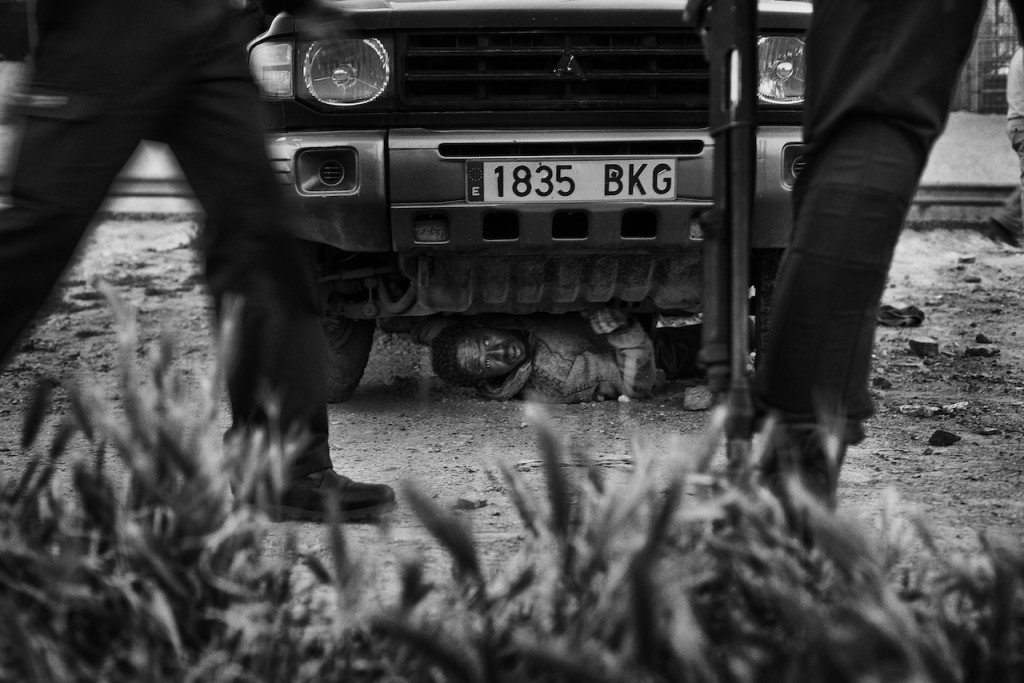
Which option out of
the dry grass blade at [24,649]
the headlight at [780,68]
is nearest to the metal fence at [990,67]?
the headlight at [780,68]

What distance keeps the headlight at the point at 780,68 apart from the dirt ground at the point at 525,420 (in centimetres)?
115

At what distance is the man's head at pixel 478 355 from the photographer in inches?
169

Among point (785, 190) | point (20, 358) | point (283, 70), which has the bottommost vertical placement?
point (20, 358)

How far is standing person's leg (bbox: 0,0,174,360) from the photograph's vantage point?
196cm

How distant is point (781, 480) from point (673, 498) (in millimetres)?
549

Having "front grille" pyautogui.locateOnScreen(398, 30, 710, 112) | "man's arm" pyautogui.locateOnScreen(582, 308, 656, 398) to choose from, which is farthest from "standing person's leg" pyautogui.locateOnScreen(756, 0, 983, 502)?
"man's arm" pyautogui.locateOnScreen(582, 308, 656, 398)

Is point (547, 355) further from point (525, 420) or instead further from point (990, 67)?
point (990, 67)

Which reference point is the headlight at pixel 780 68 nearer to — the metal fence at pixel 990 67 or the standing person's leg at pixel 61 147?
the standing person's leg at pixel 61 147

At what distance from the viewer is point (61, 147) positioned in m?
1.98

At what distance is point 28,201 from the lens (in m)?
1.96

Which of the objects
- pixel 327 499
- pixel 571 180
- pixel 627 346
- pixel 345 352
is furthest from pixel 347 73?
pixel 327 499

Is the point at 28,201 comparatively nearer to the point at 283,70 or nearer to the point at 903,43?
the point at 903,43

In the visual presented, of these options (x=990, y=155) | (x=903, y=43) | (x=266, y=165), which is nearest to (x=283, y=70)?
(x=266, y=165)

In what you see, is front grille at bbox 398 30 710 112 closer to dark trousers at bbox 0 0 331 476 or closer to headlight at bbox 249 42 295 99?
headlight at bbox 249 42 295 99
